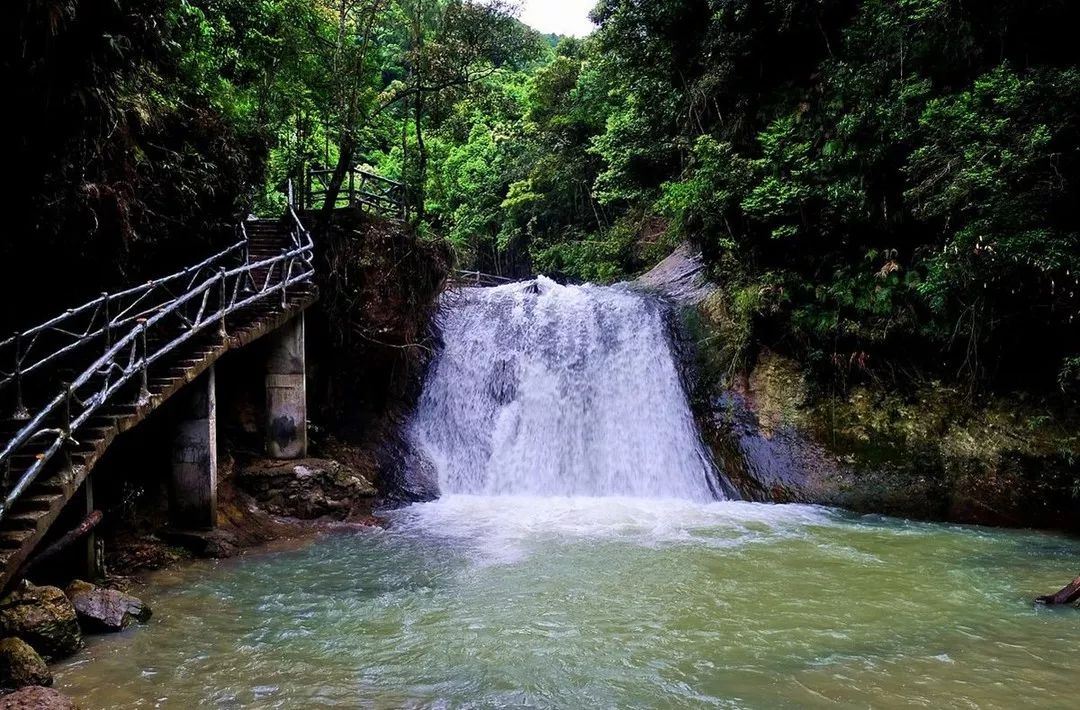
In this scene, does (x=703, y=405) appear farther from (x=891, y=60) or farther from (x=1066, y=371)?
(x=891, y=60)

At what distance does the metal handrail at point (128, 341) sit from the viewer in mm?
5680

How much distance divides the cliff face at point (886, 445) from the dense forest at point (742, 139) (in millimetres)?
468

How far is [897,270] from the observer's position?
1159 cm

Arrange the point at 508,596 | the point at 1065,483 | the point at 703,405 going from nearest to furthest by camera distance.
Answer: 1. the point at 508,596
2. the point at 1065,483
3. the point at 703,405

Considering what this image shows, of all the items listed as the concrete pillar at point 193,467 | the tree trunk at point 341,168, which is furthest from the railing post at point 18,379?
the tree trunk at point 341,168

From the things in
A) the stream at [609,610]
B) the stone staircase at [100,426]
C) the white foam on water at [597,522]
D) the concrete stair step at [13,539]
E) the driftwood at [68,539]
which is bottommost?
the white foam on water at [597,522]

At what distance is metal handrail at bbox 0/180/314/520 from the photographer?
5.68 meters

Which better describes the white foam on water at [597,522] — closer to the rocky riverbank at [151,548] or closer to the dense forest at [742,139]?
the rocky riverbank at [151,548]

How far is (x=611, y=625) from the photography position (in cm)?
621

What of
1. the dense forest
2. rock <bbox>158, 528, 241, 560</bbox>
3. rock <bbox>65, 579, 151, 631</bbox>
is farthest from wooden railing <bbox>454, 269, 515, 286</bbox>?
rock <bbox>65, 579, 151, 631</bbox>

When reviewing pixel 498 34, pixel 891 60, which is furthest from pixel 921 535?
pixel 498 34

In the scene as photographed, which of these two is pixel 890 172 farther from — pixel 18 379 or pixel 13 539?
pixel 13 539

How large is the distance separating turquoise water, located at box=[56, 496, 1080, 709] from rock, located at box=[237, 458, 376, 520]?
3.05ft

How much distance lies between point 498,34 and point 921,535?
14470mm
